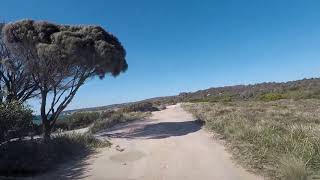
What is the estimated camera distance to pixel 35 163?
1113 centimetres

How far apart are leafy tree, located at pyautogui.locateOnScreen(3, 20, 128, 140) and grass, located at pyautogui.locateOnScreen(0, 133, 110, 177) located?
17.6 ft

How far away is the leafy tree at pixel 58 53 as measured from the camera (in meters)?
19.8

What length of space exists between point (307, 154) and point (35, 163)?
6.92 meters

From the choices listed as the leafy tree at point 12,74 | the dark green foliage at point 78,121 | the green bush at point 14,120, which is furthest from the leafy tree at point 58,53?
the dark green foliage at point 78,121

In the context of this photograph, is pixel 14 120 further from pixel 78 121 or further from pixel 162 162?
pixel 78 121

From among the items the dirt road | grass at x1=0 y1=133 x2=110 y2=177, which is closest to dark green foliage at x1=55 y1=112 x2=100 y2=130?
the dirt road

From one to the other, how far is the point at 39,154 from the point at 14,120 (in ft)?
6.84

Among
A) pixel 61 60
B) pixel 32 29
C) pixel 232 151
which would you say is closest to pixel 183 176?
pixel 232 151

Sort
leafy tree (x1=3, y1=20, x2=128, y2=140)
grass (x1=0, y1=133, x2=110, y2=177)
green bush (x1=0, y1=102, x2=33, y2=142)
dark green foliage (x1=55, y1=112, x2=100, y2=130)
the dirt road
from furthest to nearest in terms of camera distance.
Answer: dark green foliage (x1=55, y1=112, x2=100, y2=130), leafy tree (x1=3, y1=20, x2=128, y2=140), green bush (x1=0, y1=102, x2=33, y2=142), grass (x1=0, y1=133, x2=110, y2=177), the dirt road

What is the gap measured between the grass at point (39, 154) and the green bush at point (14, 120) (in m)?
0.48

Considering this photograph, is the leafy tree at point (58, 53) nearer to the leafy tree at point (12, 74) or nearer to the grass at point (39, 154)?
the leafy tree at point (12, 74)

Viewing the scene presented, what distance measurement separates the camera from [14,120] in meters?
13.3

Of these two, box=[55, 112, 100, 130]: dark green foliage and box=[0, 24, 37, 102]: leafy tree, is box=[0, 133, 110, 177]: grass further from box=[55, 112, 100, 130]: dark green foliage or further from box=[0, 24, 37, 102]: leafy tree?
box=[55, 112, 100, 130]: dark green foliage

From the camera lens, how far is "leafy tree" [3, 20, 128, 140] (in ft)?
64.8
